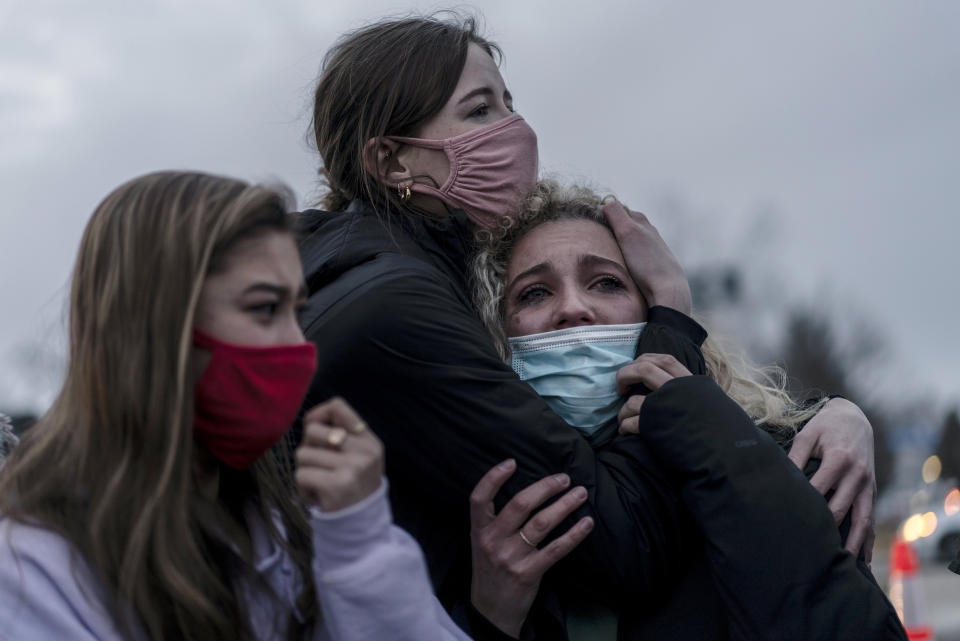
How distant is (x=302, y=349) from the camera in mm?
2188

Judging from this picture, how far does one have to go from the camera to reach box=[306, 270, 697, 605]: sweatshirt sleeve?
2.60 meters

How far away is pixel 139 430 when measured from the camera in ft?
6.93

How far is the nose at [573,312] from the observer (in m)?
3.16

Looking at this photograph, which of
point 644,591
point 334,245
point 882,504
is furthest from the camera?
point 882,504

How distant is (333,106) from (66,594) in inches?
79.0

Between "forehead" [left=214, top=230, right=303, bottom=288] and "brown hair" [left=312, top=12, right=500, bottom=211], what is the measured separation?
1132 mm

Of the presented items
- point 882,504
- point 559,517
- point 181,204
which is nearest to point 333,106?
point 181,204

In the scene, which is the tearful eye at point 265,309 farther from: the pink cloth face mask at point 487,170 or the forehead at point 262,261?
the pink cloth face mask at point 487,170

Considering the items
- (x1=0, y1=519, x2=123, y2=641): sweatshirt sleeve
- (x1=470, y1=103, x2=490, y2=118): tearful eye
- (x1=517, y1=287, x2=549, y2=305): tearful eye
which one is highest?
(x1=470, y1=103, x2=490, y2=118): tearful eye

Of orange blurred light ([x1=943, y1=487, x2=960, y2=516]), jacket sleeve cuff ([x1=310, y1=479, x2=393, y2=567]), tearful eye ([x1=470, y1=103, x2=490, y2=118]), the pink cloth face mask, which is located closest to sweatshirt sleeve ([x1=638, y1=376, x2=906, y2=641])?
jacket sleeve cuff ([x1=310, y1=479, x2=393, y2=567])

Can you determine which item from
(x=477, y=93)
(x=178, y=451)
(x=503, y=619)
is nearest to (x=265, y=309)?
(x=178, y=451)

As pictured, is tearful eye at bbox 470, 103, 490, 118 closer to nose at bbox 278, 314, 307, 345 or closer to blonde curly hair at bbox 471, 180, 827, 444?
blonde curly hair at bbox 471, 180, 827, 444

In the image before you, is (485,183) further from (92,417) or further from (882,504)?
(882,504)

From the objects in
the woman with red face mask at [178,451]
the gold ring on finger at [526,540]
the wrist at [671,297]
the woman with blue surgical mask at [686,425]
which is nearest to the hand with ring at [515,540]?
the gold ring on finger at [526,540]
